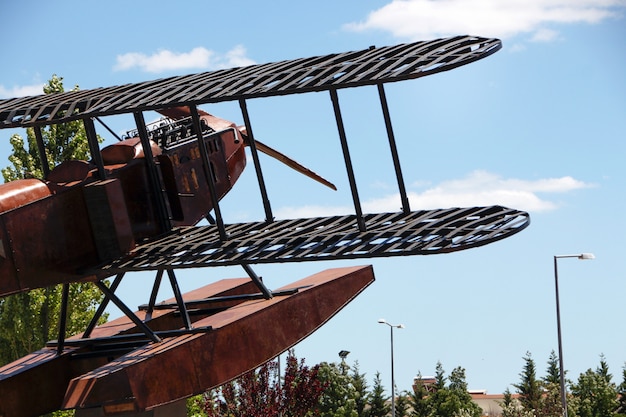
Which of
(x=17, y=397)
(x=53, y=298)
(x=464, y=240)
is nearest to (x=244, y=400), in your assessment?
(x=53, y=298)

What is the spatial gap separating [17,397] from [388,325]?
23.4 metres

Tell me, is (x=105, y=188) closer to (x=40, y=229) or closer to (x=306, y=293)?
(x=40, y=229)

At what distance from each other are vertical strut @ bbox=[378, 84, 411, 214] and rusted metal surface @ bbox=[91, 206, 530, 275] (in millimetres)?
239

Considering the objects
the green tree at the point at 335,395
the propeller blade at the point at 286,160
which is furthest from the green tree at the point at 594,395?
the propeller blade at the point at 286,160

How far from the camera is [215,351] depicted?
18797 mm

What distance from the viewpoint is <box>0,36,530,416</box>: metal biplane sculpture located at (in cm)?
1714

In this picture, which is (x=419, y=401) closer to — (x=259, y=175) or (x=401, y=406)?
(x=401, y=406)

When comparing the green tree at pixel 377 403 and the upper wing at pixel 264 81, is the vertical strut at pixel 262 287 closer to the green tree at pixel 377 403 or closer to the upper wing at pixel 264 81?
the upper wing at pixel 264 81

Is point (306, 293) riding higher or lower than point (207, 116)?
lower

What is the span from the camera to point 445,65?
16141 mm

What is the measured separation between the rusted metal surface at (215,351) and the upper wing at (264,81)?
3775 millimetres

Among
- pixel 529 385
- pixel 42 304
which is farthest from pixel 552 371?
pixel 42 304

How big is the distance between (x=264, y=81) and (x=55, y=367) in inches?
253

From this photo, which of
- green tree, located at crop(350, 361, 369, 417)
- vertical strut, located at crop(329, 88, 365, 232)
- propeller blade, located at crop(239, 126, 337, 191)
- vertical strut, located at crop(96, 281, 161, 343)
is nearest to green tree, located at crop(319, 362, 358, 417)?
green tree, located at crop(350, 361, 369, 417)
